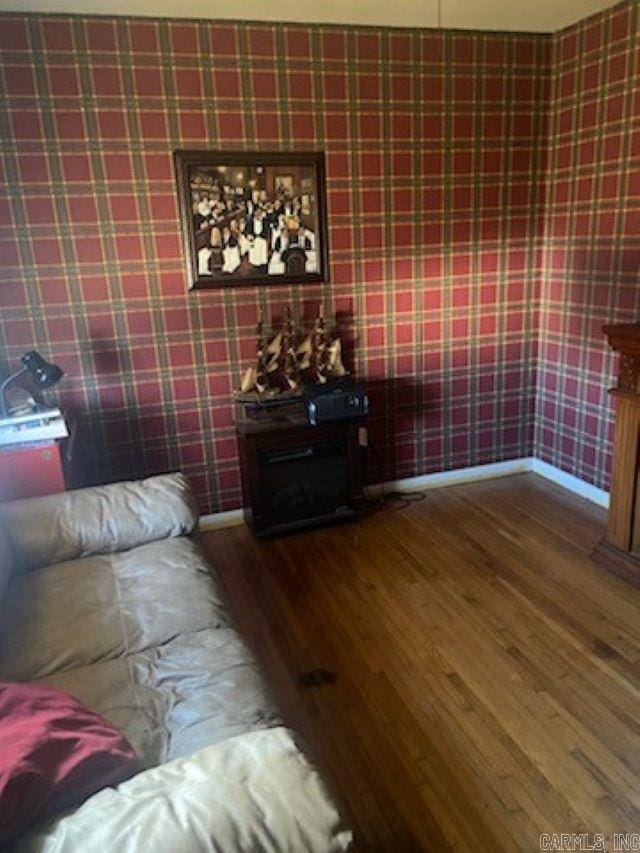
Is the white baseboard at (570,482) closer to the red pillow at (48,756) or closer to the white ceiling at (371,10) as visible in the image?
the white ceiling at (371,10)

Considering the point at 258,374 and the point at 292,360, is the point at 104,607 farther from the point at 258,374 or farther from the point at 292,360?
the point at 292,360

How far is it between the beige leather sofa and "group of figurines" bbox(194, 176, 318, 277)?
127cm

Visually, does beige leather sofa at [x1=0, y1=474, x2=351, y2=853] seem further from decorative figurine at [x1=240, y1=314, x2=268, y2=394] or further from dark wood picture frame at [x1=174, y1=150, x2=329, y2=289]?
dark wood picture frame at [x1=174, y1=150, x2=329, y2=289]

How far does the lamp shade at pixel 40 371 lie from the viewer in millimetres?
2639

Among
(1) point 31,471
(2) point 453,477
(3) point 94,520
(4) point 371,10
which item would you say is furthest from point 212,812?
(4) point 371,10

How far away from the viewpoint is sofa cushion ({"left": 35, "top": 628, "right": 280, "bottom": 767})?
137cm

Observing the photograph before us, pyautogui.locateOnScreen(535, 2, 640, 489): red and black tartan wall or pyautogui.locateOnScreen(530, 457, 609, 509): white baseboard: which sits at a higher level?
pyautogui.locateOnScreen(535, 2, 640, 489): red and black tartan wall

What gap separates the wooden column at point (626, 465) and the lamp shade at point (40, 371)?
2.35m

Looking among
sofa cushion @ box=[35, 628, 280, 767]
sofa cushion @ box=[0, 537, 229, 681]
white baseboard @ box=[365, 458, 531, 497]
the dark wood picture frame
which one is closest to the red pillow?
sofa cushion @ box=[35, 628, 280, 767]

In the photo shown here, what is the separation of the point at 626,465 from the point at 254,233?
204cm

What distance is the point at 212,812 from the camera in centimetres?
98

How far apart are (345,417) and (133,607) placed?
162 centimetres

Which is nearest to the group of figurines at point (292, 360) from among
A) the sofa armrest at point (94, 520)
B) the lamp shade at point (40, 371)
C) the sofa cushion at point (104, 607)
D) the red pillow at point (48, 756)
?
the lamp shade at point (40, 371)

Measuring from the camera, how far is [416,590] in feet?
8.98
